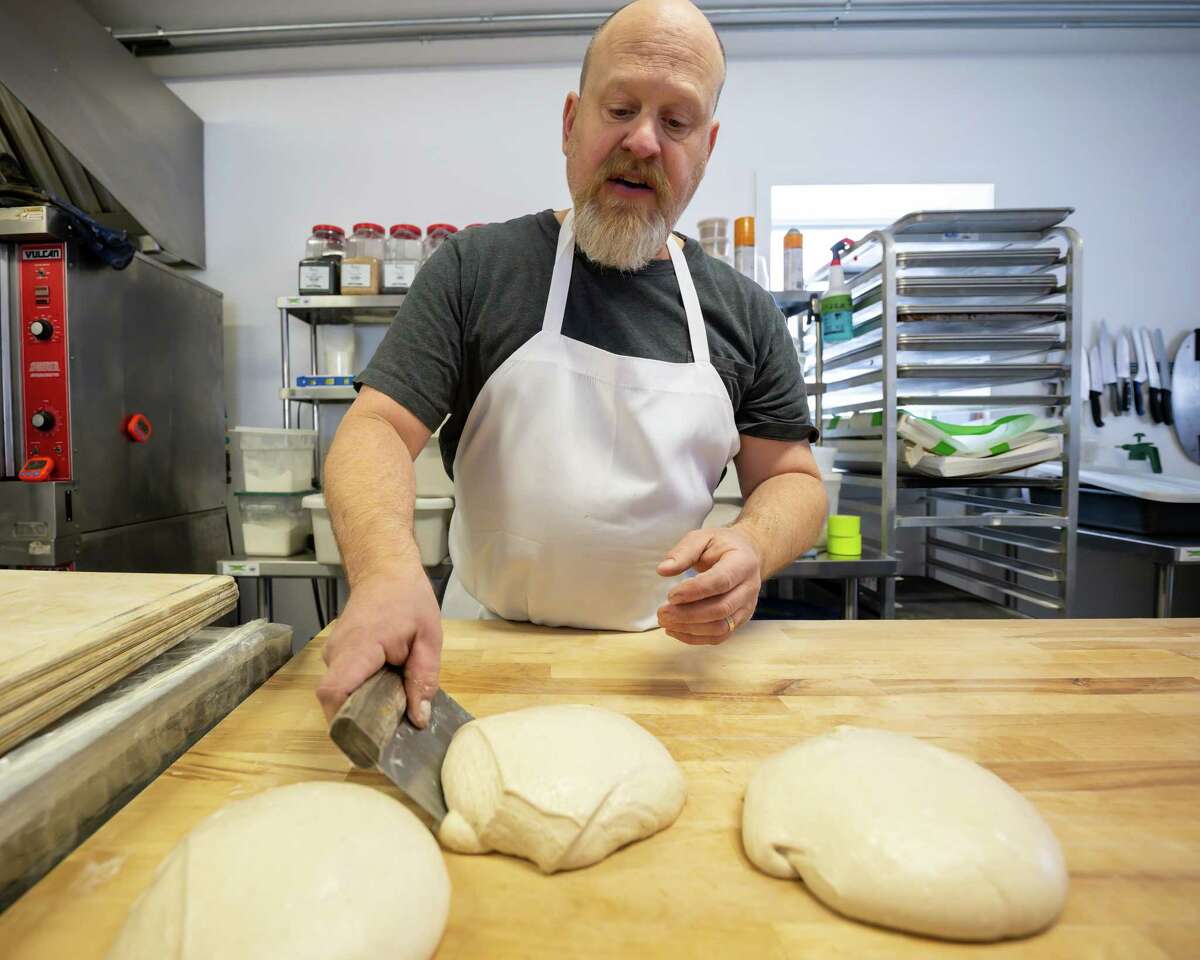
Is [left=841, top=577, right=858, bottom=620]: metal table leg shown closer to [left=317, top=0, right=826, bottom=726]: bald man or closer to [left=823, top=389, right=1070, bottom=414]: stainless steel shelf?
[left=823, top=389, right=1070, bottom=414]: stainless steel shelf

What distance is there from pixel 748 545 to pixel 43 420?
2.16 m

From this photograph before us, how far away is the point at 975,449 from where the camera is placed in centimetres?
204

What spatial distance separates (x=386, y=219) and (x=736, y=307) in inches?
84.9

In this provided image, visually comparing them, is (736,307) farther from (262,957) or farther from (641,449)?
(262,957)

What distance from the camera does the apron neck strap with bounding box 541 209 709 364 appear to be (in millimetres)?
1176

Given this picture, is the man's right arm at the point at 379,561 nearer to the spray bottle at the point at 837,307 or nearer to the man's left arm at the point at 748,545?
the man's left arm at the point at 748,545

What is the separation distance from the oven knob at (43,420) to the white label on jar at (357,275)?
100cm

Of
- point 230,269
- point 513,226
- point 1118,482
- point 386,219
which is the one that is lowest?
point 1118,482

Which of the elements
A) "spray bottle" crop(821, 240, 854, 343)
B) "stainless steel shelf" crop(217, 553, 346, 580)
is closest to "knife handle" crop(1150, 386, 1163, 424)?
"spray bottle" crop(821, 240, 854, 343)

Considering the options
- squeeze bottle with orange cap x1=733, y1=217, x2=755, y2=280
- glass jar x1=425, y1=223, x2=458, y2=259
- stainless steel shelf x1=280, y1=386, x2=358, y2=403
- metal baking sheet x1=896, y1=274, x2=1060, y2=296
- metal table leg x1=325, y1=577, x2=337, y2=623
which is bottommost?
metal table leg x1=325, y1=577, x2=337, y2=623

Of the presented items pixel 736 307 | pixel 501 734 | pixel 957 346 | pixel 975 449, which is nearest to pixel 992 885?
pixel 501 734

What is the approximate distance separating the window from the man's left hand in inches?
93.8

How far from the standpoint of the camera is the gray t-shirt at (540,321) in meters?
1.12

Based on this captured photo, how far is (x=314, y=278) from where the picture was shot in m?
2.43
